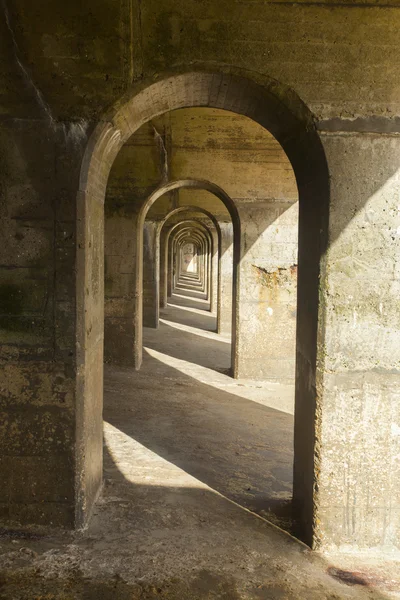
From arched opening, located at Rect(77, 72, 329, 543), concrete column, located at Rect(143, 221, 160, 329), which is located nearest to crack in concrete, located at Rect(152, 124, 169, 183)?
concrete column, located at Rect(143, 221, 160, 329)

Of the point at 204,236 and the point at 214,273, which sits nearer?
the point at 214,273

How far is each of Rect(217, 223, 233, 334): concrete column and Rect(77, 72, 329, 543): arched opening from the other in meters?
8.49

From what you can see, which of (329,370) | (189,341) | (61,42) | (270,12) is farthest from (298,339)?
(189,341)

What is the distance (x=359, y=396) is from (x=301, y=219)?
4.91 feet

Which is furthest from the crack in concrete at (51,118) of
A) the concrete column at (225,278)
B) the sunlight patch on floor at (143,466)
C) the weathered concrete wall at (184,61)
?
the concrete column at (225,278)

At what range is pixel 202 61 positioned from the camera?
3.24 m

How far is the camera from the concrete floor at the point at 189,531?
2947 millimetres

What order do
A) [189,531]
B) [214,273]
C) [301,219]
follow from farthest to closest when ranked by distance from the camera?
[214,273] < [301,219] < [189,531]

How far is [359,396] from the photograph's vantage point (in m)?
3.36

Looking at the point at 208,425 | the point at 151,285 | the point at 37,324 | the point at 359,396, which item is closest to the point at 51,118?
the point at 37,324

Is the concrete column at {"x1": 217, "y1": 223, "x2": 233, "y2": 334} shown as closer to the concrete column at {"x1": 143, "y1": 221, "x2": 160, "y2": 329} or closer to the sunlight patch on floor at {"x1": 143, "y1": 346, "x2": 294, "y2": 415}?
the concrete column at {"x1": 143, "y1": 221, "x2": 160, "y2": 329}

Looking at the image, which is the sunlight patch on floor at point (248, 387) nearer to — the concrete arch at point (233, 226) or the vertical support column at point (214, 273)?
the concrete arch at point (233, 226)

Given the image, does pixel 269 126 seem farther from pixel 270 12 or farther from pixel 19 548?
pixel 19 548

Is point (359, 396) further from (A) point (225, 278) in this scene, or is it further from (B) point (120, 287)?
(A) point (225, 278)
